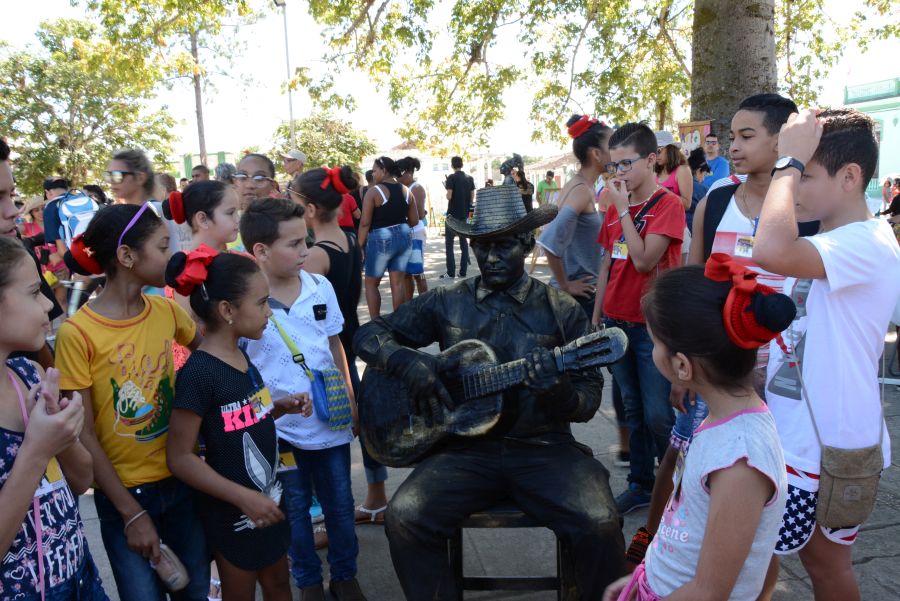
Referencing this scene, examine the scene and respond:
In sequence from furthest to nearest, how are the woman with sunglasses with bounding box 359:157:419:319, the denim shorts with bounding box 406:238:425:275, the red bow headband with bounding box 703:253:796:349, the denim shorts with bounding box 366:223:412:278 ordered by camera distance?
the denim shorts with bounding box 406:238:425:275
the denim shorts with bounding box 366:223:412:278
the woman with sunglasses with bounding box 359:157:419:319
the red bow headband with bounding box 703:253:796:349

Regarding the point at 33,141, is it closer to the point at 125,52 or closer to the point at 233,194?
the point at 125,52

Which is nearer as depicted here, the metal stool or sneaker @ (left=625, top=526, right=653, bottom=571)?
the metal stool

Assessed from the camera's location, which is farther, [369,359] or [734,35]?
[734,35]

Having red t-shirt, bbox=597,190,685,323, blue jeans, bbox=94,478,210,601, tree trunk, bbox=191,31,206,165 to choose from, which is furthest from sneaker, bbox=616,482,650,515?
tree trunk, bbox=191,31,206,165

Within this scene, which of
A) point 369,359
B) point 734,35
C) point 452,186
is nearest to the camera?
point 369,359

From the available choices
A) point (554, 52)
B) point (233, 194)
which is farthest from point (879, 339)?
point (554, 52)

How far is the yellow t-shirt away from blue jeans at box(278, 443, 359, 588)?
2.30ft

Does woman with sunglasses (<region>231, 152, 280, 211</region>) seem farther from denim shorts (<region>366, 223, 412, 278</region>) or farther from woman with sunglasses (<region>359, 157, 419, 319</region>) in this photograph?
denim shorts (<region>366, 223, 412, 278</region>)

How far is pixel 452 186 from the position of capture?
10.9 m

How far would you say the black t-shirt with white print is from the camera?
7.04ft

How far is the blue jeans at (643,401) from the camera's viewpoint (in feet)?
11.1

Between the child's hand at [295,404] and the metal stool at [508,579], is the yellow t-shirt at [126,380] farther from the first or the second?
the metal stool at [508,579]

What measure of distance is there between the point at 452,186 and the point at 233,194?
7.84 metres

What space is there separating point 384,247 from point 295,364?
16.4 feet
